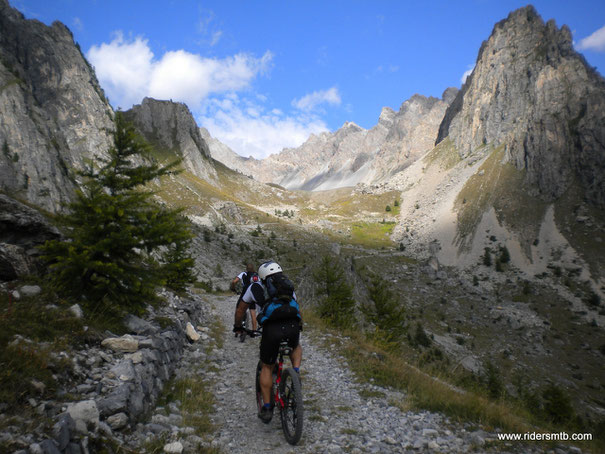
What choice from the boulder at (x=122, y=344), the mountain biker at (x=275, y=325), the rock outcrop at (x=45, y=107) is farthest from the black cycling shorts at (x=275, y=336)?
the rock outcrop at (x=45, y=107)

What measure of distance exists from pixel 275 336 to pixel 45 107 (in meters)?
142

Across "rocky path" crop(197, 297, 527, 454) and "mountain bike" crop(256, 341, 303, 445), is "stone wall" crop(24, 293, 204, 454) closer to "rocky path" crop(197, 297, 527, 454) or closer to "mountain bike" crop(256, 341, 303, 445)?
"rocky path" crop(197, 297, 527, 454)

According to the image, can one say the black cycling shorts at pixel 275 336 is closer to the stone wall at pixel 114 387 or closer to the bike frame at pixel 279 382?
the bike frame at pixel 279 382

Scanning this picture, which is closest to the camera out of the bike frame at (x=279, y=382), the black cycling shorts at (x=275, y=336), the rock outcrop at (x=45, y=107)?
the black cycling shorts at (x=275, y=336)

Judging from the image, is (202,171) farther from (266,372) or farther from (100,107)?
(266,372)

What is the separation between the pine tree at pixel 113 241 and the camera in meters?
7.35

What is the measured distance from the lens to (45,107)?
106 meters

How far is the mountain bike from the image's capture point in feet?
16.5

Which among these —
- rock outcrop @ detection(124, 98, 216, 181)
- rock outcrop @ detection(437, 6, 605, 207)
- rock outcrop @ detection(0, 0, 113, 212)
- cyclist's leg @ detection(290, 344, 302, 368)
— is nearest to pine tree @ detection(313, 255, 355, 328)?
cyclist's leg @ detection(290, 344, 302, 368)

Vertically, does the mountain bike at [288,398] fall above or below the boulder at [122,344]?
below

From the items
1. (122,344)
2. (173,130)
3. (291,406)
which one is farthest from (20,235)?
(173,130)

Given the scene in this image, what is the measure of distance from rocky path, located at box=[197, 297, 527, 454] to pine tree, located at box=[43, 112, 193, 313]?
3.66 m

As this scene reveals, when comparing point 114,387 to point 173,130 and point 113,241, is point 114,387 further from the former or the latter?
point 173,130

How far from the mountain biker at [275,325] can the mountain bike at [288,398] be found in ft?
0.51
